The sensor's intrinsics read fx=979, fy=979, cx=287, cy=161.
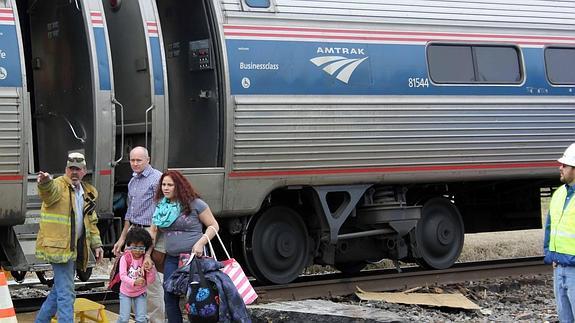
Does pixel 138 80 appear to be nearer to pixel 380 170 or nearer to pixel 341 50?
pixel 341 50

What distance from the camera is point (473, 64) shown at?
39.5 feet

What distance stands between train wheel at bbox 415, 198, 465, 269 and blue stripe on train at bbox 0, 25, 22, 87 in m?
5.42

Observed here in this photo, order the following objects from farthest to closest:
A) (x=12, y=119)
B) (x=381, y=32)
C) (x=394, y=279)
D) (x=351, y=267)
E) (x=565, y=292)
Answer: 1. (x=351, y=267)
2. (x=394, y=279)
3. (x=381, y=32)
4. (x=12, y=119)
5. (x=565, y=292)

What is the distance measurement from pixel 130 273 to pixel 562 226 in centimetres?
351

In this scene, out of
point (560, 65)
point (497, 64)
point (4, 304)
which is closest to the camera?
point (4, 304)

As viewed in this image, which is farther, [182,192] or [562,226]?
[182,192]

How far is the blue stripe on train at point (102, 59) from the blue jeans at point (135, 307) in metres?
2.27

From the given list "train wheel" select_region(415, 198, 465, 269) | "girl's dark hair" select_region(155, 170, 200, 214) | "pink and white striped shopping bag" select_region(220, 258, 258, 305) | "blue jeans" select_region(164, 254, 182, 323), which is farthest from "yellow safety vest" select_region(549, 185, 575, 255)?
"train wheel" select_region(415, 198, 465, 269)

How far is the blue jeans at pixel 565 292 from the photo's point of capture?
727 centimetres

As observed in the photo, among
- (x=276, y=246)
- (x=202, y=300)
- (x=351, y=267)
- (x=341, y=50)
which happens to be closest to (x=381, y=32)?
(x=341, y=50)

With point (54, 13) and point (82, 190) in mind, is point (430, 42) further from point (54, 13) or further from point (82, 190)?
point (82, 190)

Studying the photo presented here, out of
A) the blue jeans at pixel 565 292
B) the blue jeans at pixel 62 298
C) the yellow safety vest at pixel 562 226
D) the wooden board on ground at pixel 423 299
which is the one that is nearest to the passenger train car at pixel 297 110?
the wooden board on ground at pixel 423 299

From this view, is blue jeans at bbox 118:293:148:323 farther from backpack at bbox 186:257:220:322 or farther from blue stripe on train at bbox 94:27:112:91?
blue stripe on train at bbox 94:27:112:91

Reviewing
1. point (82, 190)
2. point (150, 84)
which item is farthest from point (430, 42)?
point (82, 190)
